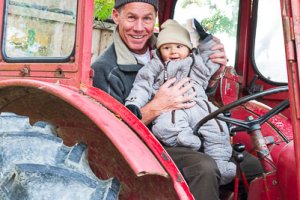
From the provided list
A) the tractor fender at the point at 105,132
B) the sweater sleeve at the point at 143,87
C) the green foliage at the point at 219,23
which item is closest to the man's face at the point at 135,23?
the sweater sleeve at the point at 143,87

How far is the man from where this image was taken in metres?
2.21

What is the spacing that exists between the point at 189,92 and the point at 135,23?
0.55 meters

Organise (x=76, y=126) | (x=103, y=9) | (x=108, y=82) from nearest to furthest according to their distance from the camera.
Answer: (x=76, y=126) < (x=108, y=82) < (x=103, y=9)

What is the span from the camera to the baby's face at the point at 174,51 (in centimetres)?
265

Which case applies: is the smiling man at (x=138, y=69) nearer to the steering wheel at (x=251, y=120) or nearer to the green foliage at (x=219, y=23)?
the steering wheel at (x=251, y=120)

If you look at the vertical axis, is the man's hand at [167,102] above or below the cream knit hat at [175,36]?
below

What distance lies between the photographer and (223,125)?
8.23 feet

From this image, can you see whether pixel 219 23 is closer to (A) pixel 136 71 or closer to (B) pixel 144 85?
(A) pixel 136 71

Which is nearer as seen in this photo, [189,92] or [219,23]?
[189,92]

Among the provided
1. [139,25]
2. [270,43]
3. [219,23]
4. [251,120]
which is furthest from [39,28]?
[270,43]

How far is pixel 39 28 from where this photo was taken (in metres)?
2.18

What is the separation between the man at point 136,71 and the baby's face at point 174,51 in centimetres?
15

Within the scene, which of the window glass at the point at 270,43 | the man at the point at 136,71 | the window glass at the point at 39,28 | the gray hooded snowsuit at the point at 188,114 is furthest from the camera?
the window glass at the point at 270,43

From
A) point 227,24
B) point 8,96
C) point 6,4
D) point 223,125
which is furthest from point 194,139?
point 227,24
